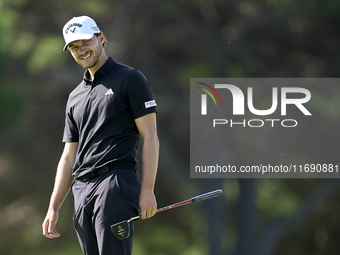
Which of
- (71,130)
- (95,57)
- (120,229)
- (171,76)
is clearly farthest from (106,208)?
(171,76)

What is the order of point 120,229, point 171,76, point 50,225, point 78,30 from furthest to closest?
point 171,76
point 50,225
point 78,30
point 120,229

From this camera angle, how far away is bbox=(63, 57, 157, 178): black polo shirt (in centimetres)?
257

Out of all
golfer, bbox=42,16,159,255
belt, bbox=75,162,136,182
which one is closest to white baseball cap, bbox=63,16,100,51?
golfer, bbox=42,16,159,255

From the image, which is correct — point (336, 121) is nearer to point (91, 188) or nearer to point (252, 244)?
point (252, 244)

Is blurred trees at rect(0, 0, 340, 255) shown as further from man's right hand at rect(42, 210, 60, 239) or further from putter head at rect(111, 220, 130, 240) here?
putter head at rect(111, 220, 130, 240)

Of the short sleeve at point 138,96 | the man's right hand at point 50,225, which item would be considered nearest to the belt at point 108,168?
the short sleeve at point 138,96

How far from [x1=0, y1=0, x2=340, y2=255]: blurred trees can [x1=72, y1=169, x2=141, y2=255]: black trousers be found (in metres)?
7.46

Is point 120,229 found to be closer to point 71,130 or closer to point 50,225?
point 50,225

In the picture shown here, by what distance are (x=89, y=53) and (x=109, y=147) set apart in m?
0.39

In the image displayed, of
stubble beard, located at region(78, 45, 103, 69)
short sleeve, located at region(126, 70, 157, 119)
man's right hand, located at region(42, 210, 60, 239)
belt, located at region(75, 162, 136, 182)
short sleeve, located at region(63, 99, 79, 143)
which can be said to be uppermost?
stubble beard, located at region(78, 45, 103, 69)

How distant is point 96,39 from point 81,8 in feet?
25.5

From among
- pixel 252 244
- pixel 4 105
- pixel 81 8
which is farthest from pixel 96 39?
pixel 252 244

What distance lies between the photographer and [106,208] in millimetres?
2518

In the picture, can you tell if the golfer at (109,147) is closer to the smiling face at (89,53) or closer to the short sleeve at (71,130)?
the smiling face at (89,53)
